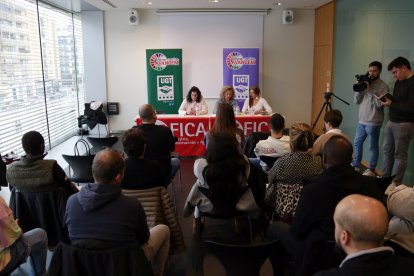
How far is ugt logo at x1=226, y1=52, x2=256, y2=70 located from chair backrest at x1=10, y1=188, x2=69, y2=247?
615 centimetres

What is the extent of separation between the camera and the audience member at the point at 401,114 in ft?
14.8

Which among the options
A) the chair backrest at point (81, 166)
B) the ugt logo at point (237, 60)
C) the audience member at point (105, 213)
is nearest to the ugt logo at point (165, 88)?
the ugt logo at point (237, 60)

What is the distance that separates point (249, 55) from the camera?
839cm

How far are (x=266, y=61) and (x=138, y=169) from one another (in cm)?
673

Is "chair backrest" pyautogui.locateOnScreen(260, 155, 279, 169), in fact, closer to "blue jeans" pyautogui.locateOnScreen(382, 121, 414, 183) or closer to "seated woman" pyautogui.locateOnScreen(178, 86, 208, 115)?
"blue jeans" pyautogui.locateOnScreen(382, 121, 414, 183)

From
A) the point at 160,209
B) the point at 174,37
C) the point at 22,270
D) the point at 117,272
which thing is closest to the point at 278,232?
the point at 160,209

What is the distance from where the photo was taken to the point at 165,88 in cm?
853

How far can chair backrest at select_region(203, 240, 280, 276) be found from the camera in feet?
6.42

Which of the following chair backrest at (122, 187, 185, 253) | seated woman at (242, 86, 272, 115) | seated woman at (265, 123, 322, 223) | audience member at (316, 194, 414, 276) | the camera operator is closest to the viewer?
audience member at (316, 194, 414, 276)

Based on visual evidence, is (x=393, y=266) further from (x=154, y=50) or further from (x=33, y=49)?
(x=154, y=50)

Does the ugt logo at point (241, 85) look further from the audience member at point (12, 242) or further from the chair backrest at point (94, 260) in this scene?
the chair backrest at point (94, 260)

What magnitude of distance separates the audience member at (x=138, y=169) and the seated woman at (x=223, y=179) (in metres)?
0.42

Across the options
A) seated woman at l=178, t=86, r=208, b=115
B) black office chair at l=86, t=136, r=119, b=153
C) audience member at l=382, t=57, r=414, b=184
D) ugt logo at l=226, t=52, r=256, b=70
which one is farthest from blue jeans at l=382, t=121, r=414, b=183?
ugt logo at l=226, t=52, r=256, b=70

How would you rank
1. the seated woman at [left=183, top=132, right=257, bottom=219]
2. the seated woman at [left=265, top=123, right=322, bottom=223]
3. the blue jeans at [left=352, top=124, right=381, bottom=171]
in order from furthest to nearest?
the blue jeans at [left=352, top=124, right=381, bottom=171], the seated woman at [left=183, top=132, right=257, bottom=219], the seated woman at [left=265, top=123, right=322, bottom=223]
